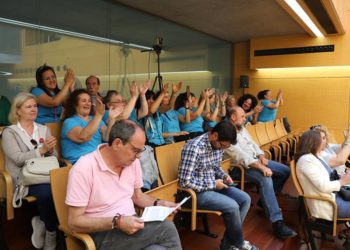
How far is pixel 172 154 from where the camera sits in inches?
120

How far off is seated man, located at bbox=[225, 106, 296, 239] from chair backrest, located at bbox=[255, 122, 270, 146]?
1.56 metres

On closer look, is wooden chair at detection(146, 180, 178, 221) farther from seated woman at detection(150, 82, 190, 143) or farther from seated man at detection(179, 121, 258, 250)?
seated woman at detection(150, 82, 190, 143)

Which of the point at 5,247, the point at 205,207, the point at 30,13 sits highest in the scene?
the point at 30,13

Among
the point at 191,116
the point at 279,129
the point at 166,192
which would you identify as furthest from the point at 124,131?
the point at 279,129

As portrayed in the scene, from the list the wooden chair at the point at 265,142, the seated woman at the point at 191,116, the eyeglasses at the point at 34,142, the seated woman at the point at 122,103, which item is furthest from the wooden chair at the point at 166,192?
the wooden chair at the point at 265,142

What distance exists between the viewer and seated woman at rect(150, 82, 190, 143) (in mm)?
4074

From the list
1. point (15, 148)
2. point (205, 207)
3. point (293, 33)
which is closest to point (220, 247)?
point (205, 207)

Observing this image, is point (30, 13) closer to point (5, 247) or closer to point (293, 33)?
point (5, 247)

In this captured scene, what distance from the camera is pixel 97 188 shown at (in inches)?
66.8

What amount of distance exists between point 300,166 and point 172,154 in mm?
1142

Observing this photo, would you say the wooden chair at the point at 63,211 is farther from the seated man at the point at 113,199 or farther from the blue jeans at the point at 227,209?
the blue jeans at the point at 227,209

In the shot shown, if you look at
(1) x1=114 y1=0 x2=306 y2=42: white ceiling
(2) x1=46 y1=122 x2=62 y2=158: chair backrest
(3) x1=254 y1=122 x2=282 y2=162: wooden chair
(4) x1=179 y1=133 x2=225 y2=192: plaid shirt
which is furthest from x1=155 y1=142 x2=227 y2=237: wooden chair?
(1) x1=114 y1=0 x2=306 y2=42: white ceiling

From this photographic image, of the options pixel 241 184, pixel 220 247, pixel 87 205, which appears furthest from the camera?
pixel 241 184

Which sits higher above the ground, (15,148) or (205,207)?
(15,148)
